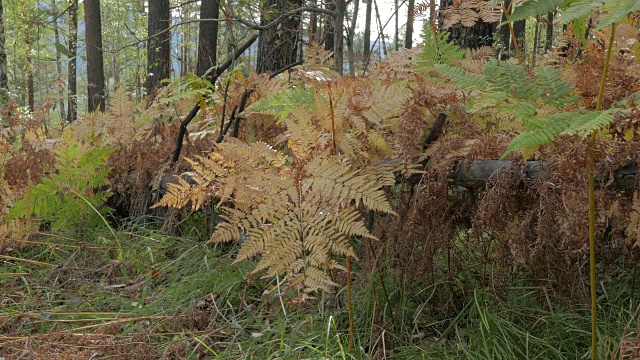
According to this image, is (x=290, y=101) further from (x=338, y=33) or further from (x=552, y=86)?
(x=338, y=33)

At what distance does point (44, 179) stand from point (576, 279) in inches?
120

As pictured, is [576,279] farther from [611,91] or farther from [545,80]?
[545,80]

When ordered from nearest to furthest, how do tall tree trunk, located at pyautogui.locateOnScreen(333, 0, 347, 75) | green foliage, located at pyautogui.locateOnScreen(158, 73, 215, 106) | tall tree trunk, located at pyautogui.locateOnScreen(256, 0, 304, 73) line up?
green foliage, located at pyautogui.locateOnScreen(158, 73, 215, 106) → tall tree trunk, located at pyautogui.locateOnScreen(333, 0, 347, 75) → tall tree trunk, located at pyautogui.locateOnScreen(256, 0, 304, 73)

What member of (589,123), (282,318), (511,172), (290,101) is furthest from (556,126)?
(282,318)

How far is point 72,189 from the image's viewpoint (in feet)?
11.7

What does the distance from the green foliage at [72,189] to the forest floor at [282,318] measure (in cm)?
65

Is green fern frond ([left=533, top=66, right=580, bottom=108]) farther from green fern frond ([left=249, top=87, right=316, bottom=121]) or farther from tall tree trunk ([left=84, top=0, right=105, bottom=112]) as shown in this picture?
tall tree trunk ([left=84, top=0, right=105, bottom=112])

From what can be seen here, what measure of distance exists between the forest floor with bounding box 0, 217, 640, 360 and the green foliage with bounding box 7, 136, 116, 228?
0.65m

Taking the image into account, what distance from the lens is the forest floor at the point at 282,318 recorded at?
2.01m

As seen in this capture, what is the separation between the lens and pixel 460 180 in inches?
82.3

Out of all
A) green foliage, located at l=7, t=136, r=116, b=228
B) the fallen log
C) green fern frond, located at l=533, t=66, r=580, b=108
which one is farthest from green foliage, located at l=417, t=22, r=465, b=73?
green foliage, located at l=7, t=136, r=116, b=228

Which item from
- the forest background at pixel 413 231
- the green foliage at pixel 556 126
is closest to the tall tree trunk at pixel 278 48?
the forest background at pixel 413 231

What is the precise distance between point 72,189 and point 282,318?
1918 mm

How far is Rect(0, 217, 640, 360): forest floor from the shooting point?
2.01m
